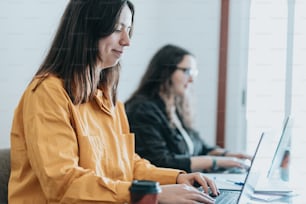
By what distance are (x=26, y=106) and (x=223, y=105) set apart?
1557mm

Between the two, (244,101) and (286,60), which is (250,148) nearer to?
(244,101)

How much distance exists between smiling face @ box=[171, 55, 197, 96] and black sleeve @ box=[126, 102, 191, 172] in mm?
134

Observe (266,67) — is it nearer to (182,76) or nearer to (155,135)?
(182,76)

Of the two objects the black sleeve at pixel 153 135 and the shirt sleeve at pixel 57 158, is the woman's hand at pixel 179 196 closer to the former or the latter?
the shirt sleeve at pixel 57 158

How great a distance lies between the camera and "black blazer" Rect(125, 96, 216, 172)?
185cm

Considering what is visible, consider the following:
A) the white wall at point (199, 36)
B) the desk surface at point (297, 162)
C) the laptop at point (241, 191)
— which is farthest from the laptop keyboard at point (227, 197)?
the white wall at point (199, 36)

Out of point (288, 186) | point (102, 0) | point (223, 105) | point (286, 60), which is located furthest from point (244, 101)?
point (102, 0)

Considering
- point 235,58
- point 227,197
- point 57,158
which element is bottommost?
point 227,197

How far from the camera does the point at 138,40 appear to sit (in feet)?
7.57

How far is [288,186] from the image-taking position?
1418 millimetres

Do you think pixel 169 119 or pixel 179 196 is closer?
pixel 179 196

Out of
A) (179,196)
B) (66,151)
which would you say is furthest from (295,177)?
(66,151)

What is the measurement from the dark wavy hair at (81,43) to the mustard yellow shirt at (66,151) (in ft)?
0.12

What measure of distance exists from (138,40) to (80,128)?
1.22m
